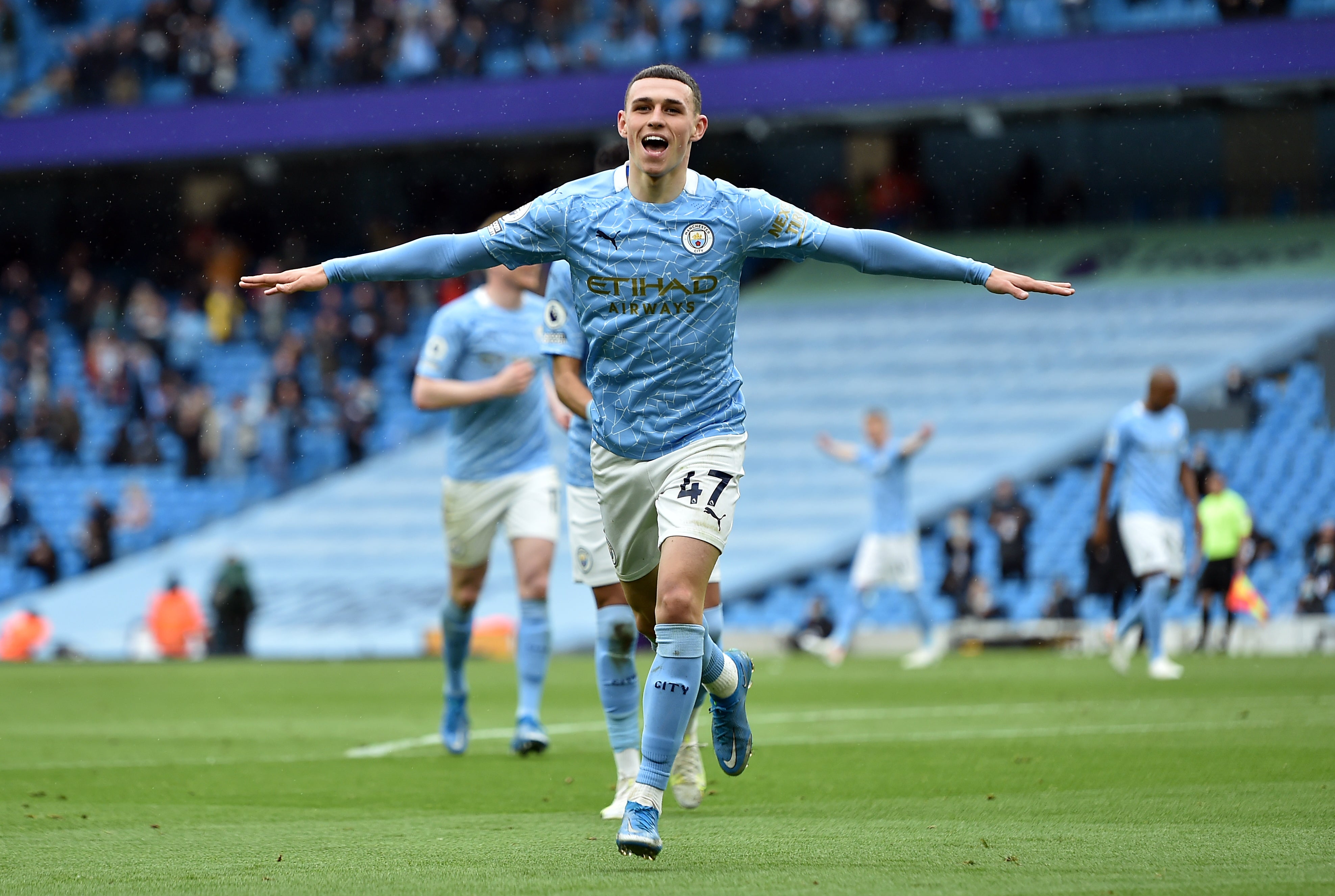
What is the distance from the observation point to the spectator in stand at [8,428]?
105 ft

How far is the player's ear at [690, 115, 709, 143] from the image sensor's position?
19.2ft

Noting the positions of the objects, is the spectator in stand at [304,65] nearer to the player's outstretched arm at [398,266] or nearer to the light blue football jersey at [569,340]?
the light blue football jersey at [569,340]

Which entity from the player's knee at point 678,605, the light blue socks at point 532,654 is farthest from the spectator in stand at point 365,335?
the player's knee at point 678,605

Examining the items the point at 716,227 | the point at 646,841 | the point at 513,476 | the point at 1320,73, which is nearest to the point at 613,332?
the point at 716,227

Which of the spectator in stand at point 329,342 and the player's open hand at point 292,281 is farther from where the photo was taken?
the spectator in stand at point 329,342

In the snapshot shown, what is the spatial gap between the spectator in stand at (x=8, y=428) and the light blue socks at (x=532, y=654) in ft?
81.7

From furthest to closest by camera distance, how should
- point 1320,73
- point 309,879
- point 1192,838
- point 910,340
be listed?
point 910,340 → point 1320,73 → point 1192,838 → point 309,879

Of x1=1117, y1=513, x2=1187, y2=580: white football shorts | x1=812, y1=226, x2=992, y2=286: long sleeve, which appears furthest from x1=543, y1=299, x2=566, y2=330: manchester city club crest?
x1=1117, y1=513, x2=1187, y2=580: white football shorts

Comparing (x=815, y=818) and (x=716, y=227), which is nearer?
(x=716, y=227)

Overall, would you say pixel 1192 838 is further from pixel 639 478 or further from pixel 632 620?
pixel 632 620

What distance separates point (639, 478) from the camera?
19.2 feet

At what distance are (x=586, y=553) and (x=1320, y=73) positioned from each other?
21.5m

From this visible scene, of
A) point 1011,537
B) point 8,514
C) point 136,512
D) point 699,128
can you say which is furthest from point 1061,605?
point 8,514

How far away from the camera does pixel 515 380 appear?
9.07 metres
